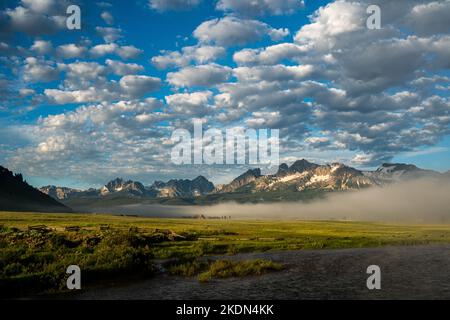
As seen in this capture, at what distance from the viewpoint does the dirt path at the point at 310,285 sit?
119 ft

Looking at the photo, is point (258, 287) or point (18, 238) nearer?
point (258, 287)

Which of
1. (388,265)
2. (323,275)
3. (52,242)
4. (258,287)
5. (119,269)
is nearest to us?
(258,287)

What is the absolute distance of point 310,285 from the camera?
4178 centimetres

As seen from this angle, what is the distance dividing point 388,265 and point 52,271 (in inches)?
1777

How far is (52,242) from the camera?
2450 inches

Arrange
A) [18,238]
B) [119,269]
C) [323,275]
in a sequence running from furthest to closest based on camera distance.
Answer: [18,238], [323,275], [119,269]

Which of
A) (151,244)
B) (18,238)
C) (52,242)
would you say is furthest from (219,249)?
(18,238)

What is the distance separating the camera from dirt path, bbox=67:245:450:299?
36281 mm
